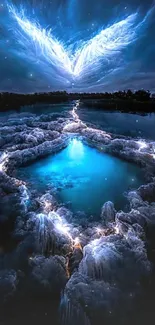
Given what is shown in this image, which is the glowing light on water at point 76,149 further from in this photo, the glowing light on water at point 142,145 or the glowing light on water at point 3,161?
the glowing light on water at point 3,161

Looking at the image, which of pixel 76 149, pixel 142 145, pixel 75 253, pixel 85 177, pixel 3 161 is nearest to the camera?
pixel 75 253

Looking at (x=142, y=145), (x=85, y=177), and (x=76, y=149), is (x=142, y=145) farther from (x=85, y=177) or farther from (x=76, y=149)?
(x=85, y=177)

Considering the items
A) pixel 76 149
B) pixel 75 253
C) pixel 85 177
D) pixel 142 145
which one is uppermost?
pixel 142 145

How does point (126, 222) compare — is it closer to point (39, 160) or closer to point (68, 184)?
point (68, 184)

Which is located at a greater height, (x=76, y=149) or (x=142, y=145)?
(x=142, y=145)

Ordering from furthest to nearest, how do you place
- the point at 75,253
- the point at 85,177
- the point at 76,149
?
the point at 76,149 < the point at 85,177 < the point at 75,253

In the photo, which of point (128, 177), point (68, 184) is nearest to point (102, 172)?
point (128, 177)

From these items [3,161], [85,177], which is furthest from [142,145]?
[3,161]
